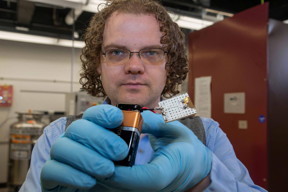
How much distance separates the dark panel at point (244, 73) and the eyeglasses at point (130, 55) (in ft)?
3.07

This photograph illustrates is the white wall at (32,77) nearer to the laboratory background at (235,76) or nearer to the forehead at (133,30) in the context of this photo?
the laboratory background at (235,76)

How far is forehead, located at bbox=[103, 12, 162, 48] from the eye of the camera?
758 mm

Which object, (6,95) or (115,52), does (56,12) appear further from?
(115,52)

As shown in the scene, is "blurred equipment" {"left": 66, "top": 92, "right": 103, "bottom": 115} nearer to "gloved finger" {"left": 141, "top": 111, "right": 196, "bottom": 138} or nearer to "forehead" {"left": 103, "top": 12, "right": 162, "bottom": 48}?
"forehead" {"left": 103, "top": 12, "right": 162, "bottom": 48}

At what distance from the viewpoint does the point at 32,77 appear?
3.91m

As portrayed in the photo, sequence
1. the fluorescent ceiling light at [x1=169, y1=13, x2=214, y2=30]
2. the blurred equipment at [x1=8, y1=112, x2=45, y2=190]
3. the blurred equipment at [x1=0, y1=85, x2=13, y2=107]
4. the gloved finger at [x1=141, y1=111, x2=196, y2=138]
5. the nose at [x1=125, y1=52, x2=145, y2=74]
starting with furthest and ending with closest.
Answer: the blurred equipment at [x1=0, y1=85, x2=13, y2=107]
the blurred equipment at [x1=8, y1=112, x2=45, y2=190]
the fluorescent ceiling light at [x1=169, y1=13, x2=214, y2=30]
the nose at [x1=125, y1=52, x2=145, y2=74]
the gloved finger at [x1=141, y1=111, x2=196, y2=138]

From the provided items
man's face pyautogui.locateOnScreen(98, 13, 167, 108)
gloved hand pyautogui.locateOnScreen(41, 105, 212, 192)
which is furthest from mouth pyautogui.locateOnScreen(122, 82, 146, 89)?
gloved hand pyautogui.locateOnScreen(41, 105, 212, 192)

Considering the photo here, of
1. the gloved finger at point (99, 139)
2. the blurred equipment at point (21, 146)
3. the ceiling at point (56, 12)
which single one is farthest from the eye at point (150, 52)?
the blurred equipment at point (21, 146)

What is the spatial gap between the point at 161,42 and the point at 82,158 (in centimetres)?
49

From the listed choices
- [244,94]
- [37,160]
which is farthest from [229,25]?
[37,160]

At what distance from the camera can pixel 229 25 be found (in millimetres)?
1728

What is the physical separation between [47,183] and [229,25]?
164 centimetres

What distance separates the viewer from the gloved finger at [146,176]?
45cm

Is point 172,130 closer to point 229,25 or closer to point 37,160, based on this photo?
point 37,160
